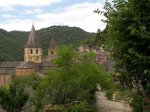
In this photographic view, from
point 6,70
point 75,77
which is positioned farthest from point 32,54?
point 75,77

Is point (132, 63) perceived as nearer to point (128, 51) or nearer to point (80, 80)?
point (128, 51)

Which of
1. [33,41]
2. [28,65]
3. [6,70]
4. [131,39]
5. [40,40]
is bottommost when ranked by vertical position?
[6,70]

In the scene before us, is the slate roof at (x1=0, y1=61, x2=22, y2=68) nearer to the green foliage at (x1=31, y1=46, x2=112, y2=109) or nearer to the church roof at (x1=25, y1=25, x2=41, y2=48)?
the church roof at (x1=25, y1=25, x2=41, y2=48)

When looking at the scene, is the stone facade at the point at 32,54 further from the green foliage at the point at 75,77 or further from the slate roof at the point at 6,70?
the green foliage at the point at 75,77

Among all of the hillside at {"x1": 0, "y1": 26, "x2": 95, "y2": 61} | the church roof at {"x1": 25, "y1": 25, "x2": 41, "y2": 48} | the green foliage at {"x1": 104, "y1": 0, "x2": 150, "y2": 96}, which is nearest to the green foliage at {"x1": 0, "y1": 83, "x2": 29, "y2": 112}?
the green foliage at {"x1": 104, "y1": 0, "x2": 150, "y2": 96}

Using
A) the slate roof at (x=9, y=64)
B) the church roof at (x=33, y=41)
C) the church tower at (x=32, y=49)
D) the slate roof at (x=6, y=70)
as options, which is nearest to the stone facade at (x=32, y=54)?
the church tower at (x=32, y=49)

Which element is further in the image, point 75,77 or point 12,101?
point 75,77

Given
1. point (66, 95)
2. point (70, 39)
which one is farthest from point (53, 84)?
point (70, 39)

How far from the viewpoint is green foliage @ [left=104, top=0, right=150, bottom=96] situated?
12086mm

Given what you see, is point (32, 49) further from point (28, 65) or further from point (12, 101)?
point (12, 101)

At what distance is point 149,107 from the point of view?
14734 millimetres

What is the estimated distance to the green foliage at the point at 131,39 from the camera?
39.7ft

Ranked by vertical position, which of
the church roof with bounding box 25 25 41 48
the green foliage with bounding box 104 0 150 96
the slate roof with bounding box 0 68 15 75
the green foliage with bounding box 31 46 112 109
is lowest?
the slate roof with bounding box 0 68 15 75

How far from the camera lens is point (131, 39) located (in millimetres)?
12938
